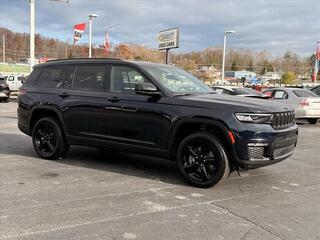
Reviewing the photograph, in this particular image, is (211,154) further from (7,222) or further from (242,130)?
(7,222)

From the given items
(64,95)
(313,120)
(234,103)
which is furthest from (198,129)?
(313,120)

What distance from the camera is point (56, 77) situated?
8.13m

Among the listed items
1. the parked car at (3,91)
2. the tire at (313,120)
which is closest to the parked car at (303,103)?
the tire at (313,120)

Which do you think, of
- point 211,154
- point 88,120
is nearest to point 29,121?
point 88,120

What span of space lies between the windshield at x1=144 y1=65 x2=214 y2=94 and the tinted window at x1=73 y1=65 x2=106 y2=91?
32.4 inches

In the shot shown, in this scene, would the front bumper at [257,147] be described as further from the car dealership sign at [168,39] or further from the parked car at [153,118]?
the car dealership sign at [168,39]

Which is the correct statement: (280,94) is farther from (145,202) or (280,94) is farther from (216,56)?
(216,56)

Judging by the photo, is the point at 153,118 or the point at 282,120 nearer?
the point at 282,120

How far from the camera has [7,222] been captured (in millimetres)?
4656

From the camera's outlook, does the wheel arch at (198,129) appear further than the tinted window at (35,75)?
No

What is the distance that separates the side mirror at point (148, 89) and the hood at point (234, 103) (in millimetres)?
398

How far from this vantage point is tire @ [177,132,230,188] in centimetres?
607

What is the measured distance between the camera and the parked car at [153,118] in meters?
6.01

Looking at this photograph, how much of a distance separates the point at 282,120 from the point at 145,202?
2.35 metres
